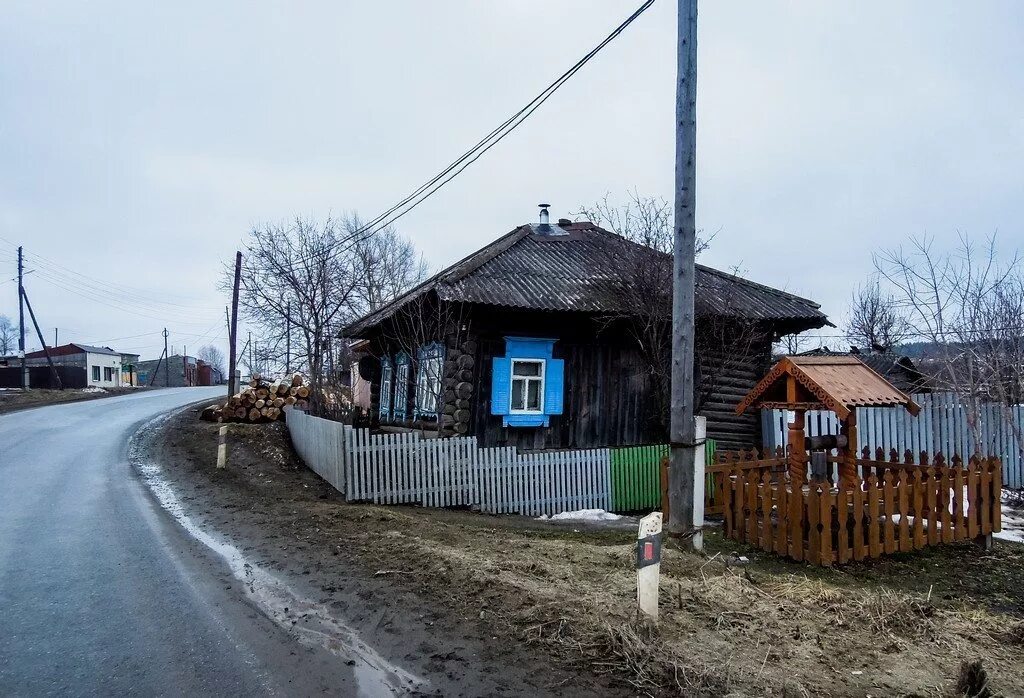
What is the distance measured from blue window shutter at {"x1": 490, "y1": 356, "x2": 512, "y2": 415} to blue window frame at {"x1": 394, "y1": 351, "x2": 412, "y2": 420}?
3598mm

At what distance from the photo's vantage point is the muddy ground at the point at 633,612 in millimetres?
4117

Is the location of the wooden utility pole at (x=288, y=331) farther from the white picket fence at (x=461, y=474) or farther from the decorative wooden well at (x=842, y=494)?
the decorative wooden well at (x=842, y=494)

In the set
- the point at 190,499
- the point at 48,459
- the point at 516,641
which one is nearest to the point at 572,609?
the point at 516,641

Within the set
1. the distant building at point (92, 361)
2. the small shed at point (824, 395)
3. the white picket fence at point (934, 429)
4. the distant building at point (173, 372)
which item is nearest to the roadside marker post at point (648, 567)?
the small shed at point (824, 395)

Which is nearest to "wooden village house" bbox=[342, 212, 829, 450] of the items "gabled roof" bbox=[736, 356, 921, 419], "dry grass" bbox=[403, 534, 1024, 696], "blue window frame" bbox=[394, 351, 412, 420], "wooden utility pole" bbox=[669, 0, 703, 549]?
"blue window frame" bbox=[394, 351, 412, 420]

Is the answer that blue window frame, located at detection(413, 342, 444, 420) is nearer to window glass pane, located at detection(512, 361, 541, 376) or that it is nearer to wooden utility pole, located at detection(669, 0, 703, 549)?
window glass pane, located at detection(512, 361, 541, 376)

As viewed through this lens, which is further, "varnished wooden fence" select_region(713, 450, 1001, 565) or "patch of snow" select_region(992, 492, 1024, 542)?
"patch of snow" select_region(992, 492, 1024, 542)

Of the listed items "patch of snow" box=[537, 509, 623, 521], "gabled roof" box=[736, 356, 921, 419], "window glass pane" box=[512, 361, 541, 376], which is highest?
"window glass pane" box=[512, 361, 541, 376]

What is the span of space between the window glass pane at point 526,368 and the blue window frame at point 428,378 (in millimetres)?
1538

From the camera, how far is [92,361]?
59094 millimetres

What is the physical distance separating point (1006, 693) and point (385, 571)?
472 cm

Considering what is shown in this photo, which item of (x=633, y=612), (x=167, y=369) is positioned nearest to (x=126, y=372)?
(x=167, y=369)

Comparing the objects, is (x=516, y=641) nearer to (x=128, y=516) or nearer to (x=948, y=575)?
(x=948, y=575)

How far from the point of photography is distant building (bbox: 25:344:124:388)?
5866cm
